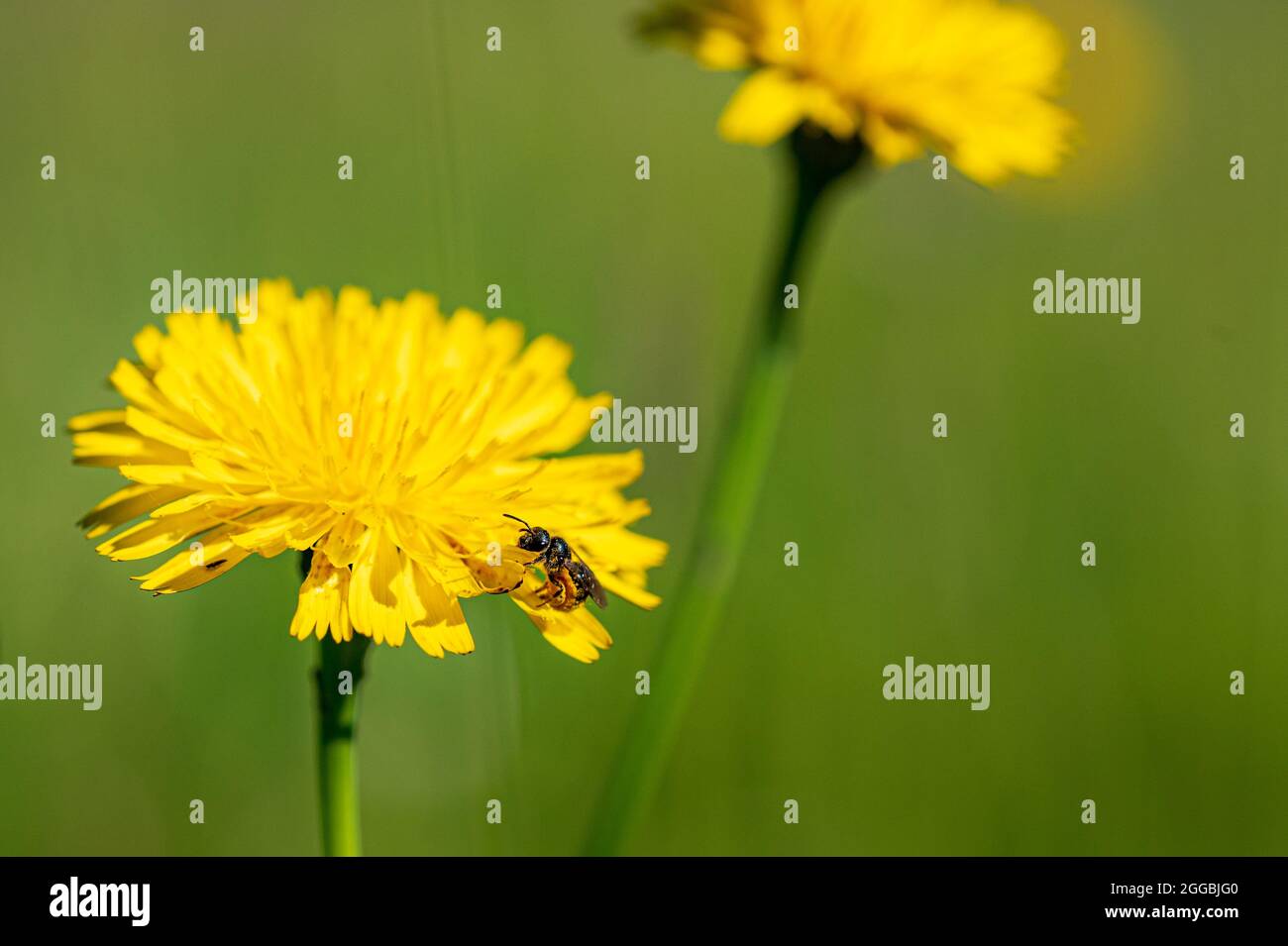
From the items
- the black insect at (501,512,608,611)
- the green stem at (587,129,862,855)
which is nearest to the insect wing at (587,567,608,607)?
the black insect at (501,512,608,611)

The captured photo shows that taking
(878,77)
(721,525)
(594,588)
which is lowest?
(594,588)

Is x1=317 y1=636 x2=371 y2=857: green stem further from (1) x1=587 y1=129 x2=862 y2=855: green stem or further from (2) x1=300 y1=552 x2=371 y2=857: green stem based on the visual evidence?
(1) x1=587 y1=129 x2=862 y2=855: green stem

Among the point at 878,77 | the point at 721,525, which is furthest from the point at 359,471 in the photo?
the point at 878,77

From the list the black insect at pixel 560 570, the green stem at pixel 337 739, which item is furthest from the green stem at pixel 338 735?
the black insect at pixel 560 570

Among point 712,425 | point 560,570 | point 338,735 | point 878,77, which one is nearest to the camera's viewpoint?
point 338,735

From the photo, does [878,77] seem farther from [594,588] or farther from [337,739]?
[337,739]
